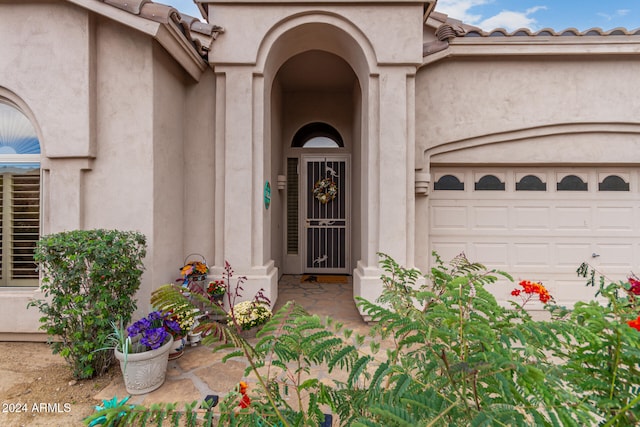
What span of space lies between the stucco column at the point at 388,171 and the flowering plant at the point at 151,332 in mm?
2724

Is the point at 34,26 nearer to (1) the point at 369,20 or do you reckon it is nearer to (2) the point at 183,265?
(2) the point at 183,265

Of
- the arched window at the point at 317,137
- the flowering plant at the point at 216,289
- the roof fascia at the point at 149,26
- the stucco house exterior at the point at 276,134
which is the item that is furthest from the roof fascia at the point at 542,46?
the flowering plant at the point at 216,289

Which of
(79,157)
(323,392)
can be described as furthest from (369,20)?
(323,392)

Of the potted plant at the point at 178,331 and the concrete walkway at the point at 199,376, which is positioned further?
the potted plant at the point at 178,331

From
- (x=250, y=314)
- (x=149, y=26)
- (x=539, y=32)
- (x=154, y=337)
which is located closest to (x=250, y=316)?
(x=250, y=314)

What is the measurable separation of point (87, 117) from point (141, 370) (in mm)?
3243

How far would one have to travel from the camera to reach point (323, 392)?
4.41 ft

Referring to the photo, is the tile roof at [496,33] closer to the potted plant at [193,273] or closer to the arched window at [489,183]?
the arched window at [489,183]

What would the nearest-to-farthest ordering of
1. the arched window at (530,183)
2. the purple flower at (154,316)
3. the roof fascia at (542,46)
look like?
the purple flower at (154,316), the roof fascia at (542,46), the arched window at (530,183)

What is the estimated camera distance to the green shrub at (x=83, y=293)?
3.19 metres

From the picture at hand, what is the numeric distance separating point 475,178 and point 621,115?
8.77ft

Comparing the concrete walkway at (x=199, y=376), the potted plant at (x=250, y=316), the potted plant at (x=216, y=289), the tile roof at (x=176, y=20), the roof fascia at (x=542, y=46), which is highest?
the roof fascia at (x=542, y=46)

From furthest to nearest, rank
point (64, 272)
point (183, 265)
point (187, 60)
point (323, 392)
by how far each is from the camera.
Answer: point (183, 265) → point (187, 60) → point (64, 272) → point (323, 392)

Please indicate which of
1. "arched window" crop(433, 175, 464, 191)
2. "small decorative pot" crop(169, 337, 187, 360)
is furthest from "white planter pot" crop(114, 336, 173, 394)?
"arched window" crop(433, 175, 464, 191)
